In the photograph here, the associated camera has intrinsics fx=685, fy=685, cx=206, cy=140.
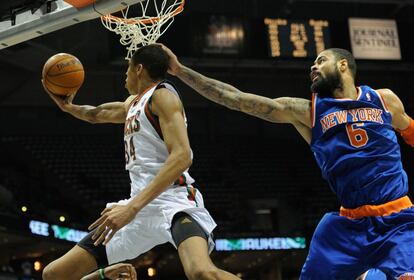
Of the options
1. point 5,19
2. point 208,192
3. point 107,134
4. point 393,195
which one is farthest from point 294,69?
point 393,195

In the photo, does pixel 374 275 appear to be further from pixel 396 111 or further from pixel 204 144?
pixel 204 144

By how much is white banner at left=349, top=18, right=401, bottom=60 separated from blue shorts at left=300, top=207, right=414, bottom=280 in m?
13.0

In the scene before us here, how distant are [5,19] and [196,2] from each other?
13725 mm

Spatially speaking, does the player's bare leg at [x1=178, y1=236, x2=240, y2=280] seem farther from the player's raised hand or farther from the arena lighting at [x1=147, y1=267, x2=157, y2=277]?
the arena lighting at [x1=147, y1=267, x2=157, y2=277]

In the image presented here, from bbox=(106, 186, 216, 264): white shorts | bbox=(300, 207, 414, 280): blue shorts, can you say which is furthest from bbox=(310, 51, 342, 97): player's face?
bbox=(106, 186, 216, 264): white shorts

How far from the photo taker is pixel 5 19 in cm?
548

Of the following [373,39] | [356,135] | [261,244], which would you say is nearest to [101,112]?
[356,135]

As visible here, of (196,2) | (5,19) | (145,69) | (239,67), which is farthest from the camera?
(196,2)

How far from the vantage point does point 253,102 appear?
4.38 m

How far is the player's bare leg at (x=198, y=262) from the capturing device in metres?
3.53

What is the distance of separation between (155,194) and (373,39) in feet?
45.8

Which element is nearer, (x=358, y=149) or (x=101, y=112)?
(x=358, y=149)

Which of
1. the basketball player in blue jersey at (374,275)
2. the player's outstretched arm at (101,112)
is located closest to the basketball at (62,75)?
the player's outstretched arm at (101,112)

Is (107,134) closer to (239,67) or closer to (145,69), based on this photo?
(239,67)
